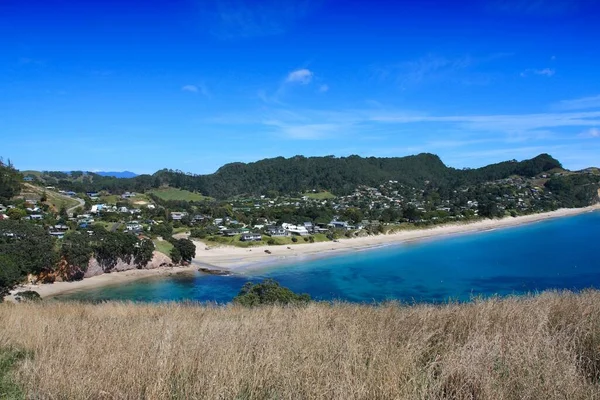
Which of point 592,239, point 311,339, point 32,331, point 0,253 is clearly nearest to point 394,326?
point 311,339

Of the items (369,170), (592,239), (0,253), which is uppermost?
(369,170)

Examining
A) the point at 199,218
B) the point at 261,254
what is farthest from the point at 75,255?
the point at 199,218

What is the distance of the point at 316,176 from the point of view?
143500 millimetres

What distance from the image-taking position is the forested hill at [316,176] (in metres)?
129

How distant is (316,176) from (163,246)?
99.6m

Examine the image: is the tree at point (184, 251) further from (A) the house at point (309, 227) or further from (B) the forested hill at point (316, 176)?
(B) the forested hill at point (316, 176)

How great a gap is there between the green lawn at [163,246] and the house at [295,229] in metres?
21.3

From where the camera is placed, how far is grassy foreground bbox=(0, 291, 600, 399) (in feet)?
8.60

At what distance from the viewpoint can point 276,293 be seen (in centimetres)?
2208

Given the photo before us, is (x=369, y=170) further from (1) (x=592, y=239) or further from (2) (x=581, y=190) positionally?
(1) (x=592, y=239)

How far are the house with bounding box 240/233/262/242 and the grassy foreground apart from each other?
5363 cm

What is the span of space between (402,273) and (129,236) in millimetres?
28328

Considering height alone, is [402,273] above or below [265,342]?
below

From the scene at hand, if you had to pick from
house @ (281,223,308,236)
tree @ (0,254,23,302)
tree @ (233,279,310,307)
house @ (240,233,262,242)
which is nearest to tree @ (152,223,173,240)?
house @ (240,233,262,242)
